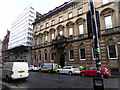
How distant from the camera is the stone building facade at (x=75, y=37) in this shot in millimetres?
15516

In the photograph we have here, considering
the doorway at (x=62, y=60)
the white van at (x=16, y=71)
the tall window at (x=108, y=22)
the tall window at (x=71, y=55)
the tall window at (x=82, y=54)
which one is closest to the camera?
the white van at (x=16, y=71)

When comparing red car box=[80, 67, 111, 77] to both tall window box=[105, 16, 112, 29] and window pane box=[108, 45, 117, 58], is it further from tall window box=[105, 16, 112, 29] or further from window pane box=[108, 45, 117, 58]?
tall window box=[105, 16, 112, 29]

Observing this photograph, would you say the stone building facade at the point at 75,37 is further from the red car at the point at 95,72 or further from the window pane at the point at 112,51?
the red car at the point at 95,72

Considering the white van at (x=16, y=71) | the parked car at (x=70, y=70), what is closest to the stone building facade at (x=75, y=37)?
the parked car at (x=70, y=70)

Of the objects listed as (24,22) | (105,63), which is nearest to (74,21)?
(105,63)

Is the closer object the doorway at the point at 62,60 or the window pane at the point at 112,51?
the window pane at the point at 112,51

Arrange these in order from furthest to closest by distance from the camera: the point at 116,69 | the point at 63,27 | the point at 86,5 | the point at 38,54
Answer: the point at 38,54 < the point at 63,27 < the point at 86,5 < the point at 116,69

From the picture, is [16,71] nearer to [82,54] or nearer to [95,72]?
[95,72]

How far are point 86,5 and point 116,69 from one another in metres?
15.5

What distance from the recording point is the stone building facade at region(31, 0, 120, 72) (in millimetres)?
15516

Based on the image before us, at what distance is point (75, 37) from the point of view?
2059 centimetres

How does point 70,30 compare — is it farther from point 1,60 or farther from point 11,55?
point 1,60

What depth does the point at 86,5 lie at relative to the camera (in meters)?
20.0

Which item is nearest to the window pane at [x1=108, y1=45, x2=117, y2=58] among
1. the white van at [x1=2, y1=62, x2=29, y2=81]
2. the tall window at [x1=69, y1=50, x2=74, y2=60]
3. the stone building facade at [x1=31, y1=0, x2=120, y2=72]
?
the stone building facade at [x1=31, y1=0, x2=120, y2=72]
